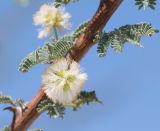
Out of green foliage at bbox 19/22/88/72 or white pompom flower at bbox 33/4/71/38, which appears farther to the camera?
white pompom flower at bbox 33/4/71/38

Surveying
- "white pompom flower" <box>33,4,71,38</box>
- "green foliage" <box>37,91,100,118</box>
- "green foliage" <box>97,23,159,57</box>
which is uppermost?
"white pompom flower" <box>33,4,71,38</box>

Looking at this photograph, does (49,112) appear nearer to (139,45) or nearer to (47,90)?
(47,90)

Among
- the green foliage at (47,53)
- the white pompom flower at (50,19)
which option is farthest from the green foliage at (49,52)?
the white pompom flower at (50,19)

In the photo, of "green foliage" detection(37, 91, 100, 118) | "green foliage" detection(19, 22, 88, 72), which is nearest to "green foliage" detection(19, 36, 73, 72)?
"green foliage" detection(19, 22, 88, 72)

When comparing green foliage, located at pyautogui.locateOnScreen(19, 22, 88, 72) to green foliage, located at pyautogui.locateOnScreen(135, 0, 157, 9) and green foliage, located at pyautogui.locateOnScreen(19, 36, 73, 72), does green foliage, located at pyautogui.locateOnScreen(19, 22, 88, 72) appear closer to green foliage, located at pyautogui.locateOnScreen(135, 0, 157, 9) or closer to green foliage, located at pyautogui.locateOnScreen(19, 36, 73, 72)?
green foliage, located at pyautogui.locateOnScreen(19, 36, 73, 72)

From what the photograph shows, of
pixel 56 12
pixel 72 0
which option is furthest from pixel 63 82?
pixel 56 12

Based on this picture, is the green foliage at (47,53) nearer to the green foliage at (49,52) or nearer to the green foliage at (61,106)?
the green foliage at (49,52)

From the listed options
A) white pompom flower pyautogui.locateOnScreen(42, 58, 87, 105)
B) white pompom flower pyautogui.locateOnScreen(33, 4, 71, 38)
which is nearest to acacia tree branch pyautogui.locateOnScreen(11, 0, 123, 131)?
white pompom flower pyautogui.locateOnScreen(42, 58, 87, 105)

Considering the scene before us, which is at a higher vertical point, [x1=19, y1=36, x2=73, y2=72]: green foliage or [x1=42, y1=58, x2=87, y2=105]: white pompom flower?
Answer: [x1=19, y1=36, x2=73, y2=72]: green foliage
